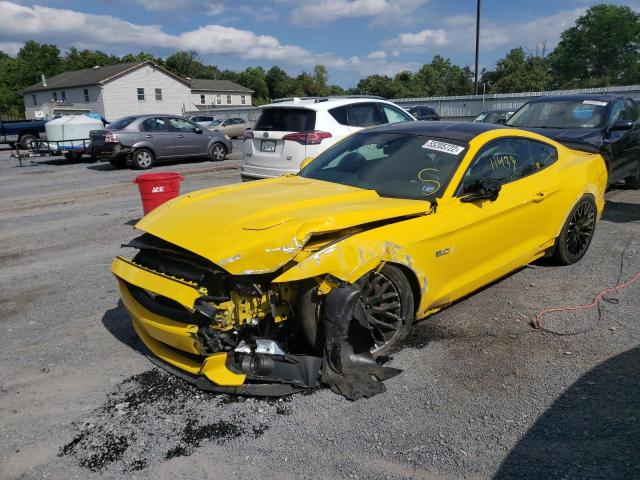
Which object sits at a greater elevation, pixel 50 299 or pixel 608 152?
pixel 608 152

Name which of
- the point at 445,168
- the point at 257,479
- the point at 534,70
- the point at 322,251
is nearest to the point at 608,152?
the point at 445,168

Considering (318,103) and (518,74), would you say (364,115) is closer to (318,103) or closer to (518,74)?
(318,103)

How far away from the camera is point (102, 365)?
11.7 feet

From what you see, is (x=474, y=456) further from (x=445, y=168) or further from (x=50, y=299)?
(x=50, y=299)

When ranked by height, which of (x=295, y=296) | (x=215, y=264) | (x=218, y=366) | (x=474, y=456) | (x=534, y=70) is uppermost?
(x=534, y=70)

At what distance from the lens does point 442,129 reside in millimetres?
4570

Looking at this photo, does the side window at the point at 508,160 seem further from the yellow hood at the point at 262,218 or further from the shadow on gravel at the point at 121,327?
the shadow on gravel at the point at 121,327

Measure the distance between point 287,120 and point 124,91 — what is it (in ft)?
150

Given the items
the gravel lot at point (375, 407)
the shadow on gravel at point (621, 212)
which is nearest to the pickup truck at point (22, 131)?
the gravel lot at point (375, 407)

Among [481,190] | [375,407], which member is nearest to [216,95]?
[481,190]

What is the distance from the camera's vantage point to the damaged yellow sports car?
304cm

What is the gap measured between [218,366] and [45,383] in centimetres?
130

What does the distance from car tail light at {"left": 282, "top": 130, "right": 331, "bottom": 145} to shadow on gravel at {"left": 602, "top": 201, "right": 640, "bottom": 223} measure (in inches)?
176

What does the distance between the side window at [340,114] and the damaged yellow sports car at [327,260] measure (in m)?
4.05
